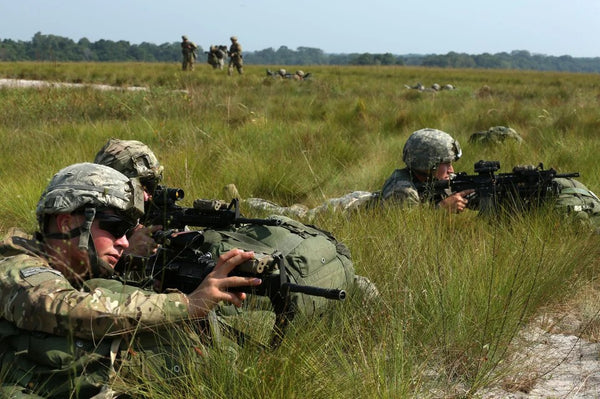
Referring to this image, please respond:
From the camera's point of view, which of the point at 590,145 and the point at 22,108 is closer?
the point at 590,145

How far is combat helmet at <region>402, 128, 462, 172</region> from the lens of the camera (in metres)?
5.80

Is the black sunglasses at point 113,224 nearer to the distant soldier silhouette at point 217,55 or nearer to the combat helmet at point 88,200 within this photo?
the combat helmet at point 88,200

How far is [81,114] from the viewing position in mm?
11672

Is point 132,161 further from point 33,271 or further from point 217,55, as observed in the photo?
point 217,55

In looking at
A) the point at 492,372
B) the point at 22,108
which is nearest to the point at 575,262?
the point at 492,372

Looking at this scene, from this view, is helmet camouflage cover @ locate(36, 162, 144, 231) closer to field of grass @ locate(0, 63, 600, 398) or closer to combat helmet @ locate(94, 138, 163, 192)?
field of grass @ locate(0, 63, 600, 398)

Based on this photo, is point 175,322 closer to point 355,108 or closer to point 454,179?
point 454,179

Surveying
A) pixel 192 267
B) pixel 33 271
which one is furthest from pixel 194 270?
pixel 33 271

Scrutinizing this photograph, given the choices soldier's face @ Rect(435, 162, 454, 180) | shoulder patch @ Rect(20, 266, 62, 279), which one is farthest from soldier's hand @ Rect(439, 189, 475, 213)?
shoulder patch @ Rect(20, 266, 62, 279)

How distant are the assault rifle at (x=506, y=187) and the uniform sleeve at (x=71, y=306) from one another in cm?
321

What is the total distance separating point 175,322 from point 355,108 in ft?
32.6

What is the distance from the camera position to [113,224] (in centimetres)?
284

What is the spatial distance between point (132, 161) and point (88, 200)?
2.04 meters

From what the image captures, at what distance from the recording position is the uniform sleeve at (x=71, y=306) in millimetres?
2518
